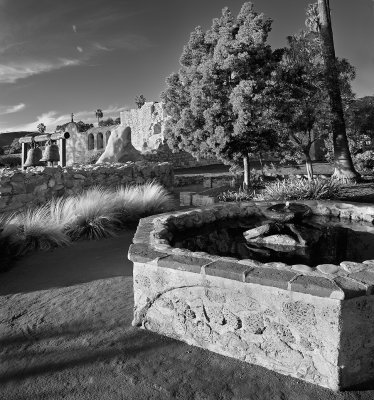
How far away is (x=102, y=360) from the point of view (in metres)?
2.79

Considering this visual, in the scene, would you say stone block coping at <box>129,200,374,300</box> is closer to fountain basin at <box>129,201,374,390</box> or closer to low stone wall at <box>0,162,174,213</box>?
fountain basin at <box>129,201,374,390</box>

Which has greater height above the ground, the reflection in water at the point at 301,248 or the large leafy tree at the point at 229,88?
the large leafy tree at the point at 229,88

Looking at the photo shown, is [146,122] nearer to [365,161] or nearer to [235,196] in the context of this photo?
[365,161]

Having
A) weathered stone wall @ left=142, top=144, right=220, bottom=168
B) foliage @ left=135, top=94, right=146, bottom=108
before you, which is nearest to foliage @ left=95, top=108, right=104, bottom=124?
foliage @ left=135, top=94, right=146, bottom=108

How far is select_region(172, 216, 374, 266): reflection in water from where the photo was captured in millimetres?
3928

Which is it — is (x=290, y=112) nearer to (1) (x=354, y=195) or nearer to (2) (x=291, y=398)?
(1) (x=354, y=195)

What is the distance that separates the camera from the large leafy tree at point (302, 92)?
390 inches

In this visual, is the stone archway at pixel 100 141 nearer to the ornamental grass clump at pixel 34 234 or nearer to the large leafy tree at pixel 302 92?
the large leafy tree at pixel 302 92

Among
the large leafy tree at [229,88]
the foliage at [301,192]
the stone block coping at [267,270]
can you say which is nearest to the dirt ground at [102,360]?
the stone block coping at [267,270]

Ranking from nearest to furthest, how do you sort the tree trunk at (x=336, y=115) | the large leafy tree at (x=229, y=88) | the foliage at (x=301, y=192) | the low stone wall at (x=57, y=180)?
the low stone wall at (x=57, y=180)
the foliage at (x=301, y=192)
the large leafy tree at (x=229, y=88)
the tree trunk at (x=336, y=115)

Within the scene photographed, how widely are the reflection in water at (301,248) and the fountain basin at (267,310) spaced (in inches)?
46.5

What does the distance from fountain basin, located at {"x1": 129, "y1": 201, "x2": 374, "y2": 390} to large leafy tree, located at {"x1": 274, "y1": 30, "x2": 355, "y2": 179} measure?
7.71m

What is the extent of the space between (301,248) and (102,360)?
7.84 ft

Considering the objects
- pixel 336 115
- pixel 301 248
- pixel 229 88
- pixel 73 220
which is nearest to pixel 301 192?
pixel 229 88
